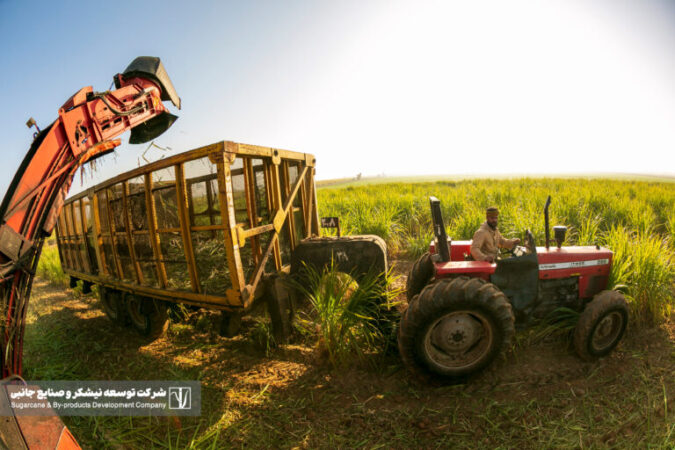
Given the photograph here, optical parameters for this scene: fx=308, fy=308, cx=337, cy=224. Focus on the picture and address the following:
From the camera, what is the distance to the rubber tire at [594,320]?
2.73 m

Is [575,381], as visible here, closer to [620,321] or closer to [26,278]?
[620,321]

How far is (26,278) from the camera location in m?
2.58

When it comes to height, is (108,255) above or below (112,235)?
below

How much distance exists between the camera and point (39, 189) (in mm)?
2514

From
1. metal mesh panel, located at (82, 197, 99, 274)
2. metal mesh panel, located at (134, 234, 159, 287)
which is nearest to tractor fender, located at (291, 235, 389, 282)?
metal mesh panel, located at (134, 234, 159, 287)

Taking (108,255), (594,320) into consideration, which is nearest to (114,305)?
(108,255)

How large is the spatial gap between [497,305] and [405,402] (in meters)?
1.12

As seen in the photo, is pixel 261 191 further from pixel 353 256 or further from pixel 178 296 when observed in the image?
pixel 178 296

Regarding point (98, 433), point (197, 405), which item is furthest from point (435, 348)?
point (98, 433)

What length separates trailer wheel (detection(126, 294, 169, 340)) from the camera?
13.3 feet

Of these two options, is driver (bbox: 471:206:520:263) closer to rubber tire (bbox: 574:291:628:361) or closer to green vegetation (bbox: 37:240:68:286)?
rubber tire (bbox: 574:291:628:361)

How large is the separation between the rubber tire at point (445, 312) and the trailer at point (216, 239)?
1.15 m

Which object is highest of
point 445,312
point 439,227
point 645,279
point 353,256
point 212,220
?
point 212,220

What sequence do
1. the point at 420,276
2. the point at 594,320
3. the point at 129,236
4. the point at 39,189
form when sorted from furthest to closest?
the point at 129,236, the point at 420,276, the point at 594,320, the point at 39,189
